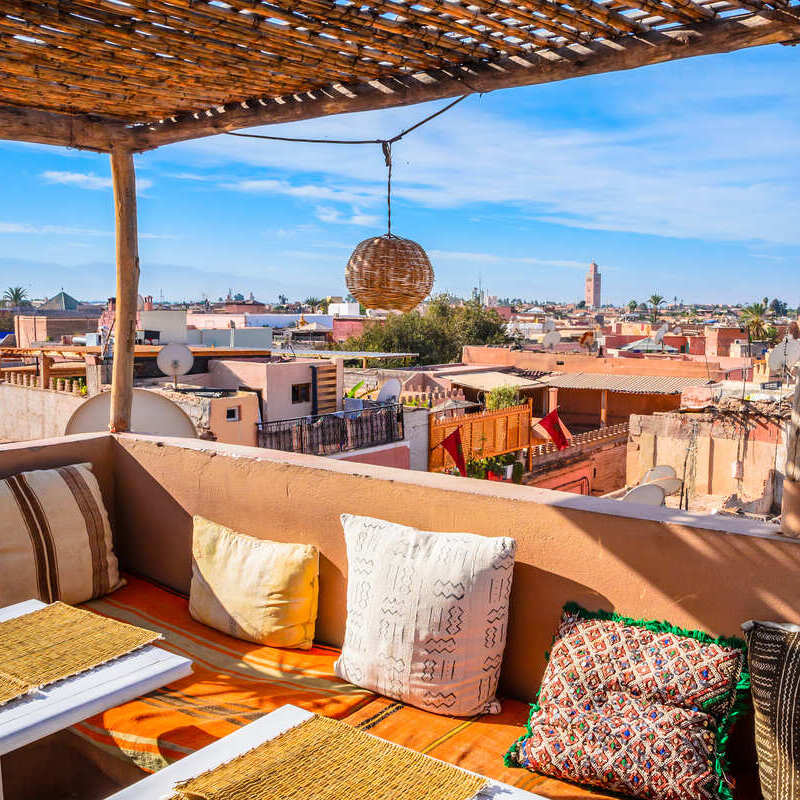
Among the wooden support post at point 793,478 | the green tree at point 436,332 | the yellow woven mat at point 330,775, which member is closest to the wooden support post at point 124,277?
the yellow woven mat at point 330,775

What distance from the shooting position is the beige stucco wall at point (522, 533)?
1820 mm

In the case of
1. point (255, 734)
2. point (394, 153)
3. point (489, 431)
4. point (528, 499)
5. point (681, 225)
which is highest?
point (681, 225)

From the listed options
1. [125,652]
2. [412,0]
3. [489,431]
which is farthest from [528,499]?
[489,431]

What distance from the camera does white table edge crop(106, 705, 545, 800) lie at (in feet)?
4.41

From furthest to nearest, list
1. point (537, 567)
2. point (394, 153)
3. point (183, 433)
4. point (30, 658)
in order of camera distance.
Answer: point (183, 433), point (394, 153), point (537, 567), point (30, 658)

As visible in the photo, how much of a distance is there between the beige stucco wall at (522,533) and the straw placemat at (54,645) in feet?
2.50

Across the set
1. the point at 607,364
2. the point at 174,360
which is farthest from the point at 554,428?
the point at 607,364

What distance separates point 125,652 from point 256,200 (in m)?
89.9

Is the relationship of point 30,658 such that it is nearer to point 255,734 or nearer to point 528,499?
point 255,734

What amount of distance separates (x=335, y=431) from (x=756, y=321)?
33.8 m

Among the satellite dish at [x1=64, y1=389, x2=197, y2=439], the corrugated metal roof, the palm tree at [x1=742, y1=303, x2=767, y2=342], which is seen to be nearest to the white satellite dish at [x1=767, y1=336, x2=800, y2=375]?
the corrugated metal roof

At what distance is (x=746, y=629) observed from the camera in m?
1.71

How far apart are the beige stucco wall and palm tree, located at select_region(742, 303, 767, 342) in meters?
34.8

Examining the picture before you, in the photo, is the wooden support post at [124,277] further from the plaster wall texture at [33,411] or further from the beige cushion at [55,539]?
the plaster wall texture at [33,411]
